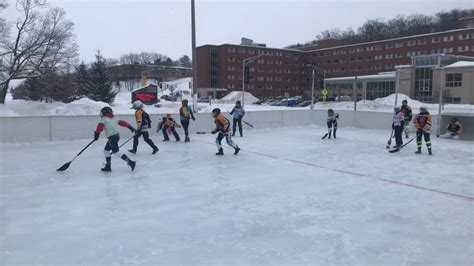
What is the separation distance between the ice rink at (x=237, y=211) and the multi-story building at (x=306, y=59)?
203 feet

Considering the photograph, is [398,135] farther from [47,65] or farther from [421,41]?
[421,41]

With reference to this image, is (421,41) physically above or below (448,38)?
above

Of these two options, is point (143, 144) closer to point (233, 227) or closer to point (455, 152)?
point (233, 227)

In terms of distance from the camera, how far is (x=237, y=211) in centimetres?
552

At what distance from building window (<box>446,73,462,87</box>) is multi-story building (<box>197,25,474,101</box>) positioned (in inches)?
1155

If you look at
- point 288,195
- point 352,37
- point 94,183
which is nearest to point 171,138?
point 94,183

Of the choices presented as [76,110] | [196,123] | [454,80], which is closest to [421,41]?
[454,80]

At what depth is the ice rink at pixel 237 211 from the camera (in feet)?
13.2

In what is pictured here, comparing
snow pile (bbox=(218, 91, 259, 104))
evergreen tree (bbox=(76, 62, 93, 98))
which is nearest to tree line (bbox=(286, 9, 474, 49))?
snow pile (bbox=(218, 91, 259, 104))

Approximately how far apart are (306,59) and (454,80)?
5892 cm

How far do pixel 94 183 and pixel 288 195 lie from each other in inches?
143

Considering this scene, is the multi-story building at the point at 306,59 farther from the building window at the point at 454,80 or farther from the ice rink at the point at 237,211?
the ice rink at the point at 237,211

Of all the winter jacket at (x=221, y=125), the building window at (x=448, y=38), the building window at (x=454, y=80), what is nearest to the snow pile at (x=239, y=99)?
the building window at (x=454, y=80)

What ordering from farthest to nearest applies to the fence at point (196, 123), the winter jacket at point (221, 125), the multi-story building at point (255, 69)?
the multi-story building at point (255, 69) → the fence at point (196, 123) → the winter jacket at point (221, 125)
